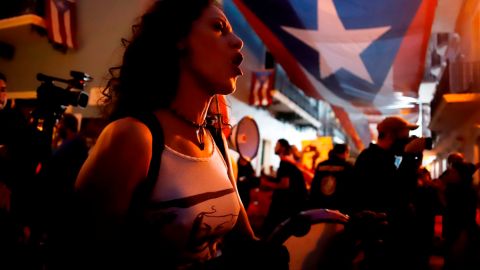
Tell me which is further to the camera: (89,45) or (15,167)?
(89,45)

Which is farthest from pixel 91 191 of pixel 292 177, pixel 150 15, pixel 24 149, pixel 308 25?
pixel 308 25

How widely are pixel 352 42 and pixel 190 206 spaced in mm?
4978

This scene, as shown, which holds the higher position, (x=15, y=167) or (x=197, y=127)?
(x=197, y=127)

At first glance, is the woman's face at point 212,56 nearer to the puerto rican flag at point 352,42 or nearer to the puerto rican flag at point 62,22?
the puerto rican flag at point 352,42

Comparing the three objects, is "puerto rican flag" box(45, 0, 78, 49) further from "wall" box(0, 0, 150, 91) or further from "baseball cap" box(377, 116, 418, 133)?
"baseball cap" box(377, 116, 418, 133)

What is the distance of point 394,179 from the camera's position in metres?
2.42

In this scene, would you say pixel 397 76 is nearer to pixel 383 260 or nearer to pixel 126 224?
pixel 383 260

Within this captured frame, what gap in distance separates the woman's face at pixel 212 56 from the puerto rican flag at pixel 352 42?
3959mm

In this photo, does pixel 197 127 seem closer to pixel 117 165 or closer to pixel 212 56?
Result: pixel 212 56

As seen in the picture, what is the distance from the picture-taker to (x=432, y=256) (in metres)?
3.36

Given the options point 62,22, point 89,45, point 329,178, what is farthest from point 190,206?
point 62,22

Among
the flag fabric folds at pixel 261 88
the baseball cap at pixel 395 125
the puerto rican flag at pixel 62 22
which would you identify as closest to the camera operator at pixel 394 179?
the baseball cap at pixel 395 125

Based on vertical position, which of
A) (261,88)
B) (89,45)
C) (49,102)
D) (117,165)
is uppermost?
(89,45)

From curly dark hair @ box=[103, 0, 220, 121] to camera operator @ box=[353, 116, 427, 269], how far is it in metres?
1.31
